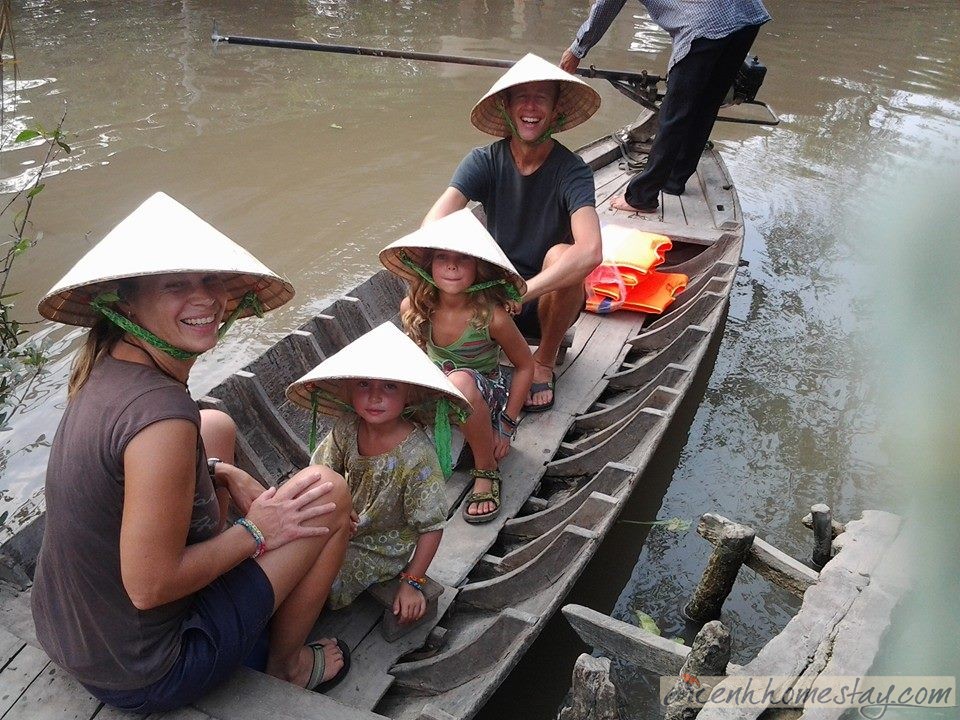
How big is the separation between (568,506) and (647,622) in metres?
0.72

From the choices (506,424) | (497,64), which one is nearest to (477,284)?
(506,424)

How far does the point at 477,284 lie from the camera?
2.72 m

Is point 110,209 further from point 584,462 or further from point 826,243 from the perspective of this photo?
point 826,243

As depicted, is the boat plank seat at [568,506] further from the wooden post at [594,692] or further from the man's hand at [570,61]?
the man's hand at [570,61]

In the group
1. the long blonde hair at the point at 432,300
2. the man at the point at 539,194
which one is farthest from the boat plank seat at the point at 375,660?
the man at the point at 539,194

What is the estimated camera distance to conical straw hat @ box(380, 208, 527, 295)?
101 inches

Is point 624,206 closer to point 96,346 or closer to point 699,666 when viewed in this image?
point 699,666

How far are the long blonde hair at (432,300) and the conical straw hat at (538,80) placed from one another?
730 mm

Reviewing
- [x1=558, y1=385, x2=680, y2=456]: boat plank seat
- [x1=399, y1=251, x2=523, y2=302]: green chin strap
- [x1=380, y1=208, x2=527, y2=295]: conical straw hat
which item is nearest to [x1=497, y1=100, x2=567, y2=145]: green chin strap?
[x1=380, y1=208, x2=527, y2=295]: conical straw hat

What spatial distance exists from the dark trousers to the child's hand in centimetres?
356

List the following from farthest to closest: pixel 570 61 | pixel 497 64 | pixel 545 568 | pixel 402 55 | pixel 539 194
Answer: pixel 402 55
pixel 497 64
pixel 570 61
pixel 539 194
pixel 545 568

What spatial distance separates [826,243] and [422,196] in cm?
338

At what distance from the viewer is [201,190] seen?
6.54 metres

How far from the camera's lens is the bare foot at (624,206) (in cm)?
512
